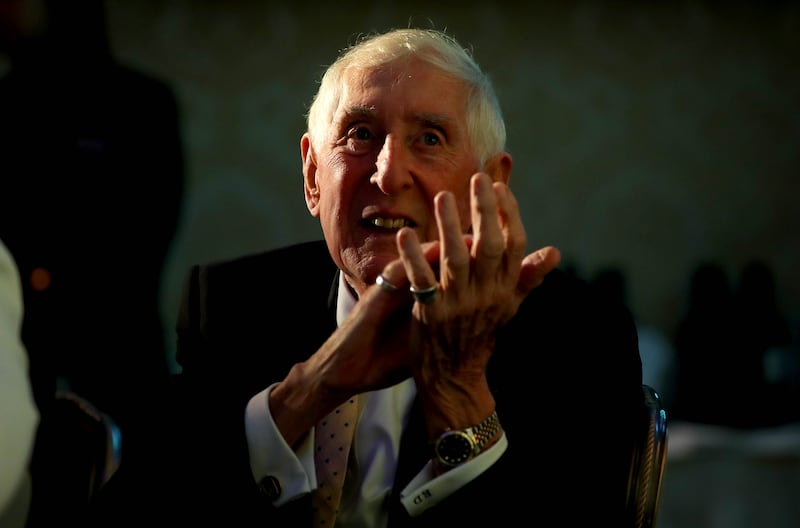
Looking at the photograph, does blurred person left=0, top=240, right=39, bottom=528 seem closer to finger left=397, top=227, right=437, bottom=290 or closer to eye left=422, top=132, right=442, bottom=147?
finger left=397, top=227, right=437, bottom=290

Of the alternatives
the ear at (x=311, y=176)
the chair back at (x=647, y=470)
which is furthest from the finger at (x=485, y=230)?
the ear at (x=311, y=176)

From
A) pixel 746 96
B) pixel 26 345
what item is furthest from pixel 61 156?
pixel 746 96

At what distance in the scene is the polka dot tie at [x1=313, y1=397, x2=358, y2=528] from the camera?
1404 millimetres

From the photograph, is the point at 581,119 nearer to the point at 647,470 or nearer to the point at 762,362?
the point at 762,362

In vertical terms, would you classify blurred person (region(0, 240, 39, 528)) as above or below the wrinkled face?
below

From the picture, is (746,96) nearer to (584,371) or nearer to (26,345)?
(584,371)

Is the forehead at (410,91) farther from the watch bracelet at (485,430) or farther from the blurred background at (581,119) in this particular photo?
the blurred background at (581,119)

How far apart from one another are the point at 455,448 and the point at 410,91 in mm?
556

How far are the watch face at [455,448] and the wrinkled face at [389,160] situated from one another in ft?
1.05

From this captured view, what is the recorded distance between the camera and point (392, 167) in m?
1.48

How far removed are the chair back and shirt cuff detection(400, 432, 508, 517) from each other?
0.20 meters

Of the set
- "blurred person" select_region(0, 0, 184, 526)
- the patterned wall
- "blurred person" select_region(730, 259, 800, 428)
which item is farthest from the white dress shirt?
the patterned wall

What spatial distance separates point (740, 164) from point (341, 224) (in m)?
3.40

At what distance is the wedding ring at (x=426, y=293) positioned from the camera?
1239 millimetres
